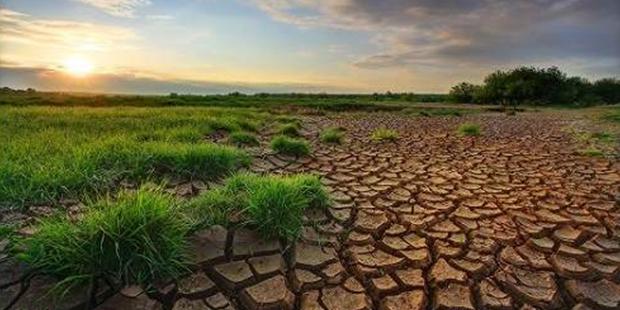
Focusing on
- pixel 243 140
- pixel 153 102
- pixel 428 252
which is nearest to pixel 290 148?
pixel 243 140

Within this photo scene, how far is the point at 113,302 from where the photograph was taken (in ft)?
8.38

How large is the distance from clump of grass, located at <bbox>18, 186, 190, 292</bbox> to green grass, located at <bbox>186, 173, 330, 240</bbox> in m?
0.53

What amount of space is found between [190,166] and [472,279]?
332 centimetres

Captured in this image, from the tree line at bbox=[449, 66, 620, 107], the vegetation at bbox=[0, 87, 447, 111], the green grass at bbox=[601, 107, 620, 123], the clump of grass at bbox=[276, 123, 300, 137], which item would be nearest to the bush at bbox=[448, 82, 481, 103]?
the tree line at bbox=[449, 66, 620, 107]

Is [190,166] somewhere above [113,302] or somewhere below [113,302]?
above

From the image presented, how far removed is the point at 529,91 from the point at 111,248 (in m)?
40.8

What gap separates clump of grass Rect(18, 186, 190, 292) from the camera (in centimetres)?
261

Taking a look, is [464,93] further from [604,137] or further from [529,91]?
[604,137]

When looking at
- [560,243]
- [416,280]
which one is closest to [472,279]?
[416,280]

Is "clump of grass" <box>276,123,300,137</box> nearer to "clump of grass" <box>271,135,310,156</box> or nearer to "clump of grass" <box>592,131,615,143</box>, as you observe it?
"clump of grass" <box>271,135,310,156</box>

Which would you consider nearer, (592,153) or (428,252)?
(428,252)

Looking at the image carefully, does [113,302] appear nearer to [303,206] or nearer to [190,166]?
[303,206]

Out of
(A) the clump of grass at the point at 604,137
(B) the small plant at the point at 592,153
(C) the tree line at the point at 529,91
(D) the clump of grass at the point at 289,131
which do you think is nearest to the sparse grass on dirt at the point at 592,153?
(B) the small plant at the point at 592,153

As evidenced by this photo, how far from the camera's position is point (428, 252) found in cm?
346
